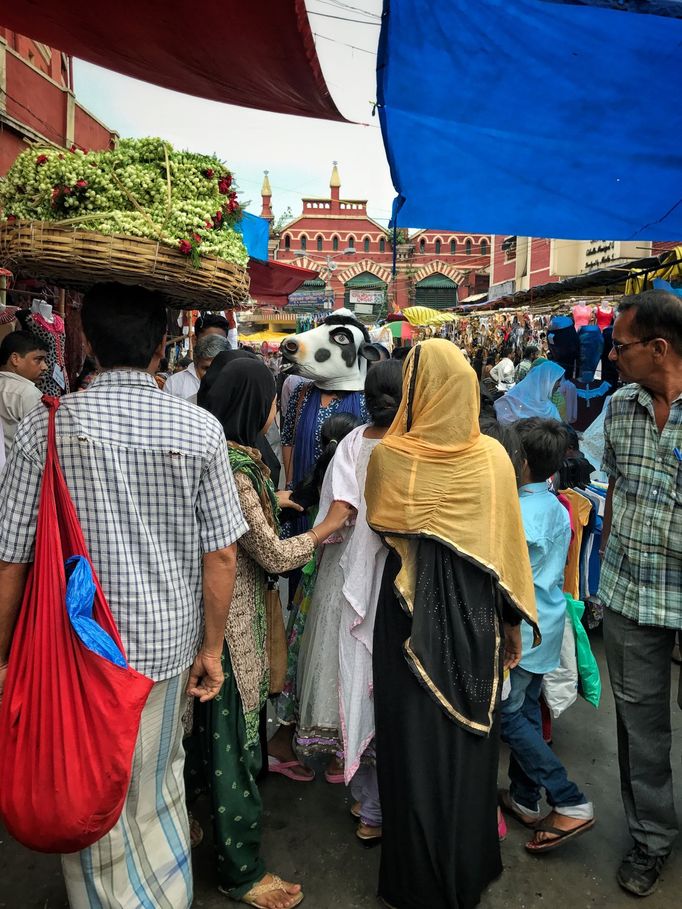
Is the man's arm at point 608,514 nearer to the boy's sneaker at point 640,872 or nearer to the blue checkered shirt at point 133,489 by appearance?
the boy's sneaker at point 640,872

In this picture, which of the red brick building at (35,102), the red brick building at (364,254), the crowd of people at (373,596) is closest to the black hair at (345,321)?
the crowd of people at (373,596)

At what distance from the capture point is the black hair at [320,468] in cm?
260

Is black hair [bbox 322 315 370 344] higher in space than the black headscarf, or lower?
higher

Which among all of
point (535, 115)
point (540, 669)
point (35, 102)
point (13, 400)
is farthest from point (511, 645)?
point (35, 102)

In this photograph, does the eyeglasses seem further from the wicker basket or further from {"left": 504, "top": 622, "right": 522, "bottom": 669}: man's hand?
the wicker basket

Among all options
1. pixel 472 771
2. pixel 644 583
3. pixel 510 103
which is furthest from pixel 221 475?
pixel 510 103

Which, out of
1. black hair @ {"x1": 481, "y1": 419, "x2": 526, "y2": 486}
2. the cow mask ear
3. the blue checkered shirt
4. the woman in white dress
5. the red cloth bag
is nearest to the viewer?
the red cloth bag

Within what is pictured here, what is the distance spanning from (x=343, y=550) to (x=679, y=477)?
1.18m

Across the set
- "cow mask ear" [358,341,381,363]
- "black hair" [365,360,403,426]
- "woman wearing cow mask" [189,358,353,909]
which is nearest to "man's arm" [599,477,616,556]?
"black hair" [365,360,403,426]

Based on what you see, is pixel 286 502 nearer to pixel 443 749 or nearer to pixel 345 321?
pixel 443 749

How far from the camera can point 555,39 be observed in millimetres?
1957

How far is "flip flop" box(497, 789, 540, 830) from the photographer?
2434mm

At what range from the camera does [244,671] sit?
1.99m

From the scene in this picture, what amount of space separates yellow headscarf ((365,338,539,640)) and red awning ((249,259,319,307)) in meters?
6.34
